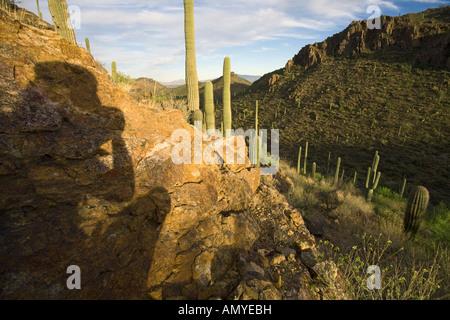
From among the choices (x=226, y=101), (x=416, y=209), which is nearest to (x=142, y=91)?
(x=226, y=101)

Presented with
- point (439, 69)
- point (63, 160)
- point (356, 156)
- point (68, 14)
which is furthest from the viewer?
point (439, 69)

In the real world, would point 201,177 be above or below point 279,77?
below

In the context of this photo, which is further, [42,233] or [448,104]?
[448,104]

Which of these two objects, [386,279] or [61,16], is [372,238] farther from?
[61,16]

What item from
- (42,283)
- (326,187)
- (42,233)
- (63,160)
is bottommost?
(326,187)

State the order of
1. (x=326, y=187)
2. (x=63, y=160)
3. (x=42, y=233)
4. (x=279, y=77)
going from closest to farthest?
(x=42, y=233) → (x=63, y=160) → (x=326, y=187) → (x=279, y=77)

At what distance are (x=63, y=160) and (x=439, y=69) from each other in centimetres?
3703

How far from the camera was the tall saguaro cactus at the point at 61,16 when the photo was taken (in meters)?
3.93

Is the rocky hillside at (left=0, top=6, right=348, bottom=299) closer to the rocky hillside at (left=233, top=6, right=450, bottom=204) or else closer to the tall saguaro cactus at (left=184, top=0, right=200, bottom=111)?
the tall saguaro cactus at (left=184, top=0, right=200, bottom=111)

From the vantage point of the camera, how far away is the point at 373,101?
78.3 feet

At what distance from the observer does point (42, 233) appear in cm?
198

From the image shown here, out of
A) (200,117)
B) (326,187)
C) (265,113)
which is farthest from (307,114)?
(200,117)

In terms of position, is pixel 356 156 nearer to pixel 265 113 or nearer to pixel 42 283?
pixel 265 113

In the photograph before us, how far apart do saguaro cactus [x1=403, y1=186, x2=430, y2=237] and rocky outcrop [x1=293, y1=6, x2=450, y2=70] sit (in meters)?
29.4
